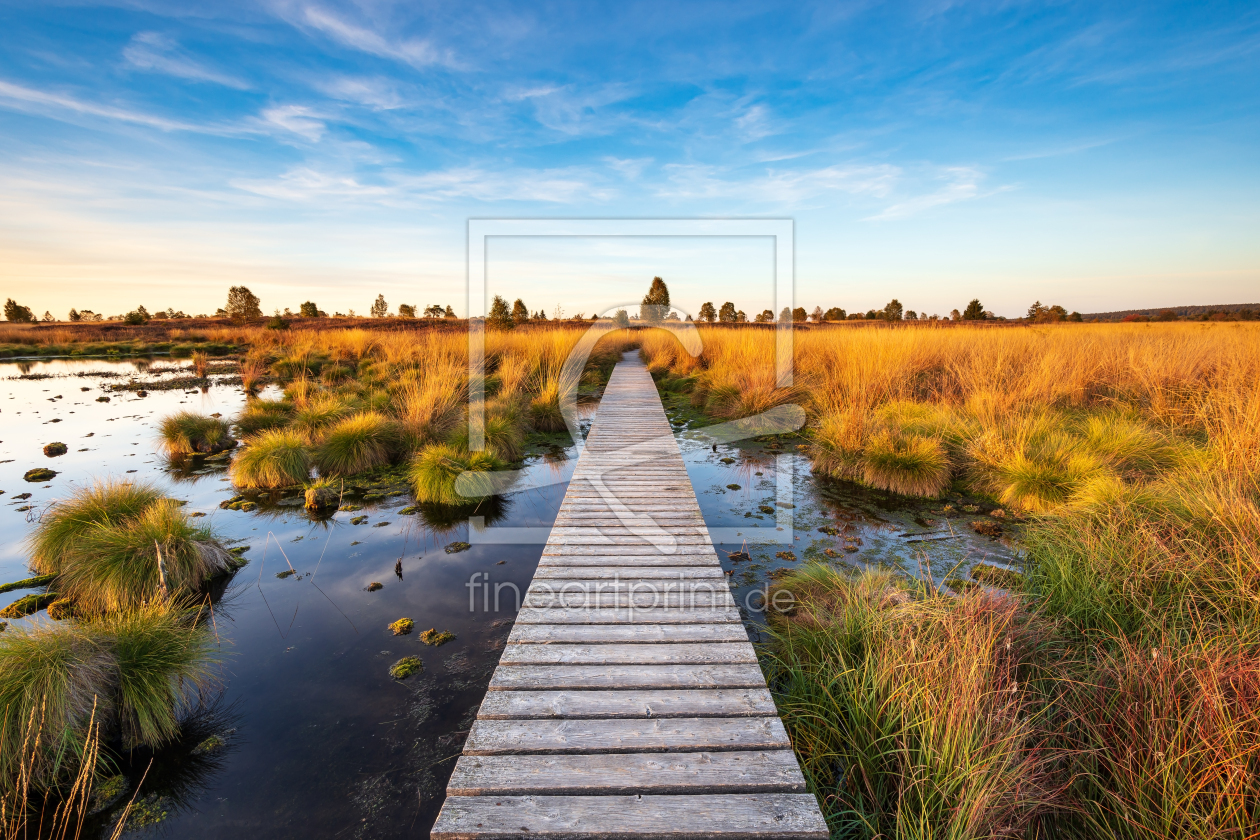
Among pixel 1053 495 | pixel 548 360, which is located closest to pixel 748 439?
pixel 1053 495

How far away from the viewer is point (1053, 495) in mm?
5504

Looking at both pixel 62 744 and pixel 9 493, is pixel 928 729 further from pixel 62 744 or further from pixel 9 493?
pixel 9 493

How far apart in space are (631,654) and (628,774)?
79cm

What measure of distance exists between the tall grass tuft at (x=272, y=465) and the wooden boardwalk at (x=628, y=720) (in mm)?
5280

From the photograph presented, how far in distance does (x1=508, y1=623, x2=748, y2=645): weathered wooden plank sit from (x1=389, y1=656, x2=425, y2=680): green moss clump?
102cm

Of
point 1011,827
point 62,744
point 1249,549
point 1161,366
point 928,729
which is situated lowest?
point 62,744

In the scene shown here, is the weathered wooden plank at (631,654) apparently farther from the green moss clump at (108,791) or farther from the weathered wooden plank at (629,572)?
the green moss clump at (108,791)

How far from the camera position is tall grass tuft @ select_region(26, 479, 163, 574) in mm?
4477

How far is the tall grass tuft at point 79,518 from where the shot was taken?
448 centimetres

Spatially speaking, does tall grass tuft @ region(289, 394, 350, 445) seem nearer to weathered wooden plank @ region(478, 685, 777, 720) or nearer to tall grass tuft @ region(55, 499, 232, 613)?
tall grass tuft @ region(55, 499, 232, 613)

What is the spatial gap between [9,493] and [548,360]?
9.57 m

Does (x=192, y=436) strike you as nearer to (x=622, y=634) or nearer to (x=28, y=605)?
(x=28, y=605)

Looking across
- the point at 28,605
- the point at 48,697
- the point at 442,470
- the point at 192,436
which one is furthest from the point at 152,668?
the point at 192,436

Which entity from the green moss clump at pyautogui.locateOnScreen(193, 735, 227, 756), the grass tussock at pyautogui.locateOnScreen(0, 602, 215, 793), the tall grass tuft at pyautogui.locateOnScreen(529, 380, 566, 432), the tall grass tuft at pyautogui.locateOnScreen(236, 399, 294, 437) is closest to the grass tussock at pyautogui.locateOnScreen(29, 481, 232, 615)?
the grass tussock at pyautogui.locateOnScreen(0, 602, 215, 793)
